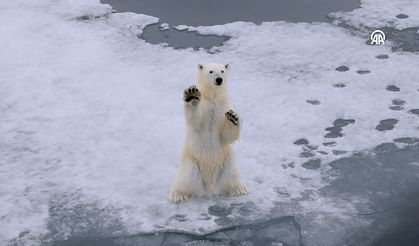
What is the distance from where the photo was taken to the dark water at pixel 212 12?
9.40m

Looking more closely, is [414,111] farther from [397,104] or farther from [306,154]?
[306,154]

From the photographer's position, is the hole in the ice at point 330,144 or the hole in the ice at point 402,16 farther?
the hole in the ice at point 402,16

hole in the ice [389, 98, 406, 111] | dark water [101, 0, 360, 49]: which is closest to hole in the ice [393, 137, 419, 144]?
hole in the ice [389, 98, 406, 111]

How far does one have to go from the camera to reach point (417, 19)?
9.55 m

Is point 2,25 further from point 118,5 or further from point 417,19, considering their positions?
point 417,19

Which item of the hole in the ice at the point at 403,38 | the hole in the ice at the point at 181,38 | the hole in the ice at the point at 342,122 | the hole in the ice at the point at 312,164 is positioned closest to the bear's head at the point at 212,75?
the hole in the ice at the point at 312,164

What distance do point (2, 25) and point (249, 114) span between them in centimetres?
489

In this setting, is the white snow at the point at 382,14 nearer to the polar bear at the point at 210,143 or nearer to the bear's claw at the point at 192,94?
the polar bear at the point at 210,143

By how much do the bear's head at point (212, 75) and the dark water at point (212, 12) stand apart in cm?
345

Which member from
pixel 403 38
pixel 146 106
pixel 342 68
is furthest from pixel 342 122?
pixel 403 38

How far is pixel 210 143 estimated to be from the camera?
5.83 meters

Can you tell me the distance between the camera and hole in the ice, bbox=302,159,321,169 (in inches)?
250

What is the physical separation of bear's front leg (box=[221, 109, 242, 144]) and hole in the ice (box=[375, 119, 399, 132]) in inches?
81.9

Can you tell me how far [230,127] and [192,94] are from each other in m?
0.52
